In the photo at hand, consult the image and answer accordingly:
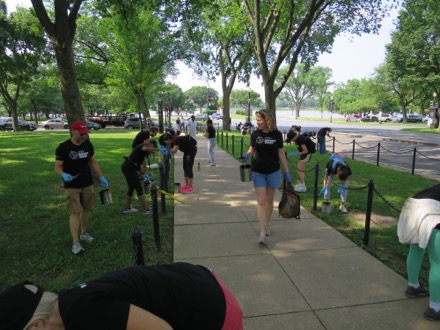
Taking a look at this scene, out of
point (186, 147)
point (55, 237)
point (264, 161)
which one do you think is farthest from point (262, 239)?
point (186, 147)

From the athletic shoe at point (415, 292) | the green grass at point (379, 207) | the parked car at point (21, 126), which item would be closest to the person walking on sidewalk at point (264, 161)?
the green grass at point (379, 207)

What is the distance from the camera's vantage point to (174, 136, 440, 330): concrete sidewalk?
320 cm

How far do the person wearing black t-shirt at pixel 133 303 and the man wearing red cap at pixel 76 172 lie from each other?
347 centimetres

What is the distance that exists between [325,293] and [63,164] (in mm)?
3747

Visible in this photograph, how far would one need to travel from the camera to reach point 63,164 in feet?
15.1

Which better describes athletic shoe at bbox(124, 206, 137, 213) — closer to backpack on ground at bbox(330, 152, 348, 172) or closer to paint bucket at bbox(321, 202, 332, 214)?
paint bucket at bbox(321, 202, 332, 214)

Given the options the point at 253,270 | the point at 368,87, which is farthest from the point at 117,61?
the point at 368,87

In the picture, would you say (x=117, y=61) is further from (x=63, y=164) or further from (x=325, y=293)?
(x=325, y=293)

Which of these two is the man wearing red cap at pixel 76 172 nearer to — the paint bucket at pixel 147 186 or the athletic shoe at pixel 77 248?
the athletic shoe at pixel 77 248

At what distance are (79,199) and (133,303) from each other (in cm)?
378

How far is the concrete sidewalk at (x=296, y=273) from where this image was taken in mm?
3199

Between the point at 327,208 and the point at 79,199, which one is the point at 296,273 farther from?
the point at 79,199

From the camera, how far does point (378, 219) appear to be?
20.3ft

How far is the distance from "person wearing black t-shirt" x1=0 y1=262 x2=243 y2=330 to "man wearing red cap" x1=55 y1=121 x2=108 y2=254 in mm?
3466
